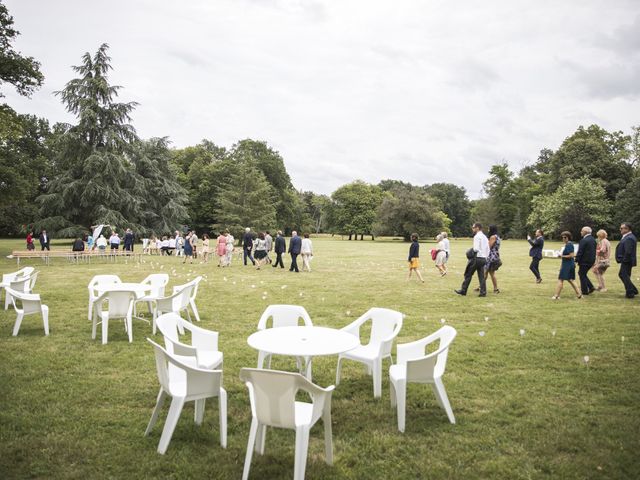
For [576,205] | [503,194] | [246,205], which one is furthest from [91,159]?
[503,194]

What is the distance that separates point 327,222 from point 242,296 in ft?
247

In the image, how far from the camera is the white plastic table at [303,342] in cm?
406

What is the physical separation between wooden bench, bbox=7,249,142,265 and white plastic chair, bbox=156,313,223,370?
→ 18.4 meters

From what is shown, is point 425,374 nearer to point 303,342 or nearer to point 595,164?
point 303,342

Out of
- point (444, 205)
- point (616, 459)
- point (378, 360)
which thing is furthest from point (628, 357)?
point (444, 205)

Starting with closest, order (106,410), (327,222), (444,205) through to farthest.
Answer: (106,410), (327,222), (444,205)

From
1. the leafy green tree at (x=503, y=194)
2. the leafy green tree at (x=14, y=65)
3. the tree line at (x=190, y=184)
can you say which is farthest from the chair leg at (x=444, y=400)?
the leafy green tree at (x=503, y=194)

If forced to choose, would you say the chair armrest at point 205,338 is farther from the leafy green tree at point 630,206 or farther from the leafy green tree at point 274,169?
the leafy green tree at point 630,206

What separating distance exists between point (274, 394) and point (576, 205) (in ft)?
168

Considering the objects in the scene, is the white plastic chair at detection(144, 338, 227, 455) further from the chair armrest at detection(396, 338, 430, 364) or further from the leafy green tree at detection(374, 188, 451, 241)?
the leafy green tree at detection(374, 188, 451, 241)

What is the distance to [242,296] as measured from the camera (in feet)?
38.0

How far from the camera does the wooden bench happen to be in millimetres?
19969

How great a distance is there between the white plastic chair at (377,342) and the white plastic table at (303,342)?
0.42m

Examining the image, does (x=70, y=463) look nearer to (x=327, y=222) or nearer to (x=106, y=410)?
(x=106, y=410)
